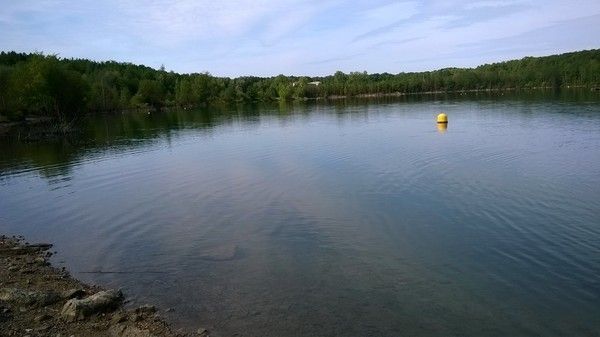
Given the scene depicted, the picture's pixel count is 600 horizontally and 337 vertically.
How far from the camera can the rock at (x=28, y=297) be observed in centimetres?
1108

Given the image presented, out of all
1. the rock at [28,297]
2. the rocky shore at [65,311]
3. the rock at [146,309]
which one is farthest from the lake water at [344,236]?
the rock at [28,297]

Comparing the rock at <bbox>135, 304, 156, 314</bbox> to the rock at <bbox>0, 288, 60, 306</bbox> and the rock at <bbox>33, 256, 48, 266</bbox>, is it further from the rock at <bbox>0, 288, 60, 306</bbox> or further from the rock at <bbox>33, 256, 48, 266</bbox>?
the rock at <bbox>33, 256, 48, 266</bbox>

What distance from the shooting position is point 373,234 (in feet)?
55.7

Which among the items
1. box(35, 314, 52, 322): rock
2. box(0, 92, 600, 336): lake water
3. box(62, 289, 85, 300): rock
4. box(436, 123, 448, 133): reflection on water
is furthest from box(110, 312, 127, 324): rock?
box(436, 123, 448, 133): reflection on water

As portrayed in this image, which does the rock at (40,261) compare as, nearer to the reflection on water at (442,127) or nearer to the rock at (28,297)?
Answer: the rock at (28,297)

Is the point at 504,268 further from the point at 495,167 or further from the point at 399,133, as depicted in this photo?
the point at 399,133

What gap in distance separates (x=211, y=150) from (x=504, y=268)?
113 feet

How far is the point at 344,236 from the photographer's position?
1689 cm

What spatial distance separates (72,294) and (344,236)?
920 centimetres

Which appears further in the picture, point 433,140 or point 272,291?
point 433,140

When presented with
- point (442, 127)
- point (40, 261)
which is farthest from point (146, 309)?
point (442, 127)

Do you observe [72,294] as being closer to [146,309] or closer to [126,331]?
[146,309]

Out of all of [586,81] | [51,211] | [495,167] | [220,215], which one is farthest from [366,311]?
[586,81]

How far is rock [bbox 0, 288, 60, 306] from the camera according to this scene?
1108 cm
